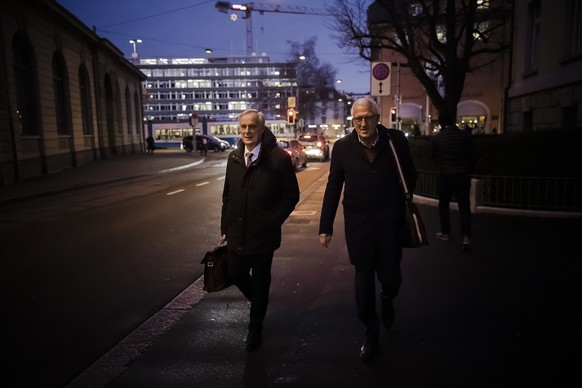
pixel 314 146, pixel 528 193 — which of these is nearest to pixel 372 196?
pixel 528 193

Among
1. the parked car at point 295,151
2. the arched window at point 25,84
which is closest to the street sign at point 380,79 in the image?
the parked car at point 295,151

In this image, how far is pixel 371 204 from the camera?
3.54 meters

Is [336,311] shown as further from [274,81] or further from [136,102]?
[274,81]

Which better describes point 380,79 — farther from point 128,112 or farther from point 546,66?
point 128,112

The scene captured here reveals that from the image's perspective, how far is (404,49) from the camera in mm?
16734

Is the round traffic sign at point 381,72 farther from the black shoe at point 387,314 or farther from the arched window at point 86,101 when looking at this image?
the arched window at point 86,101

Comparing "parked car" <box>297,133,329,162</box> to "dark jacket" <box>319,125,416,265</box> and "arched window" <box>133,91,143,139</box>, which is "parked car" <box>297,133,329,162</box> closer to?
"arched window" <box>133,91,143,139</box>

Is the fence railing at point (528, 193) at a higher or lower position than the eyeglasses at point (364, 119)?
lower

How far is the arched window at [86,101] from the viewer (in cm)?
2866

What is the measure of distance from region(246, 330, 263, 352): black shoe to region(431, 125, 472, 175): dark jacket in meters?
4.14

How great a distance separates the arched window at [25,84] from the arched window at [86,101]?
7762 millimetres

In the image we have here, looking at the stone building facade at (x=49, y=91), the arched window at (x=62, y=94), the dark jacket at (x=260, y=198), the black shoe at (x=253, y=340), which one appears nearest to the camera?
the dark jacket at (x=260, y=198)

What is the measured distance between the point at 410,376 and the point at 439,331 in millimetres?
846

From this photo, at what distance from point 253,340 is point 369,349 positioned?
2.98 ft
